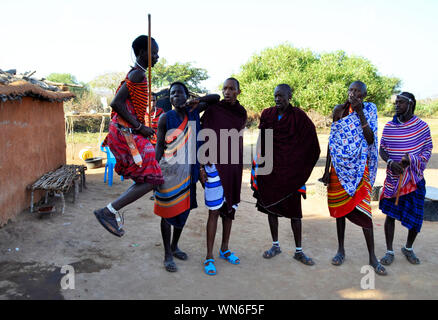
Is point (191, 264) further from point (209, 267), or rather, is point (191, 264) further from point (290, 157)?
point (290, 157)

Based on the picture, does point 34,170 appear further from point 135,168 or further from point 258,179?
point 258,179

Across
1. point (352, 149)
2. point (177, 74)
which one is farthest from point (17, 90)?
point (177, 74)

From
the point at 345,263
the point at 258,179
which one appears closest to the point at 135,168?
the point at 258,179

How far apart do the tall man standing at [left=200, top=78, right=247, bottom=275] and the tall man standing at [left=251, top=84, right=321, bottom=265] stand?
422 millimetres

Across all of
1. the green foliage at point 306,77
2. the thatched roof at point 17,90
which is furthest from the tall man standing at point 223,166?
the green foliage at point 306,77

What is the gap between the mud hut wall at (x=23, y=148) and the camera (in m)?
4.62

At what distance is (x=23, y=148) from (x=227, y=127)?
362 cm

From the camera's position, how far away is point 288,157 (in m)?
3.73

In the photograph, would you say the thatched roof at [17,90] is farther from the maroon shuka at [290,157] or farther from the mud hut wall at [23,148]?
the maroon shuka at [290,157]

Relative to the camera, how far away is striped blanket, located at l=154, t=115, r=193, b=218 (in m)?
3.38

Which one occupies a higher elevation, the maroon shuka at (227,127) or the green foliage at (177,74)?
the green foliage at (177,74)

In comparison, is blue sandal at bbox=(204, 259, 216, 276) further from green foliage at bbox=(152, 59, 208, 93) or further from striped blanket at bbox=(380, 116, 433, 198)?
green foliage at bbox=(152, 59, 208, 93)

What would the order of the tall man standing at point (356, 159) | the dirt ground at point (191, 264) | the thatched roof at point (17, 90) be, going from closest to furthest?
the dirt ground at point (191, 264)
the tall man standing at point (356, 159)
the thatched roof at point (17, 90)
